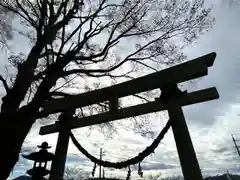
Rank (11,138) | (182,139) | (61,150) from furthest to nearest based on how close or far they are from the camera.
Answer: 1. (61,150)
2. (11,138)
3. (182,139)

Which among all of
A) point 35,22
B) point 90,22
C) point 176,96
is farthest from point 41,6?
point 176,96

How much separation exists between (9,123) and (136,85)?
9.82ft

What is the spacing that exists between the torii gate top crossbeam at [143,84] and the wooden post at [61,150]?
300 mm

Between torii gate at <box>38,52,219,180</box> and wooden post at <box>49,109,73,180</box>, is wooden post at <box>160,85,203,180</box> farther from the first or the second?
wooden post at <box>49,109,73,180</box>

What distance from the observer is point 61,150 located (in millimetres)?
4320

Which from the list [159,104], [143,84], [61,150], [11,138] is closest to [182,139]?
[159,104]

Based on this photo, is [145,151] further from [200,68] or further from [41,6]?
[41,6]

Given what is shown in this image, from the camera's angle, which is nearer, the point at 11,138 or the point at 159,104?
the point at 159,104

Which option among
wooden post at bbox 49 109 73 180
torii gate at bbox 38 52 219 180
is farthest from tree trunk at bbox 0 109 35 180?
wooden post at bbox 49 109 73 180

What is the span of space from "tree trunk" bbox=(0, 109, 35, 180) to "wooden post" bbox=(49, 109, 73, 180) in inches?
29.8

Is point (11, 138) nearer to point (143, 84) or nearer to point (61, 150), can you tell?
point (61, 150)

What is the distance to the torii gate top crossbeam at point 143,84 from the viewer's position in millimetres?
3051

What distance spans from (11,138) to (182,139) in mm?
3548

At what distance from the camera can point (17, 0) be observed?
253 inches
